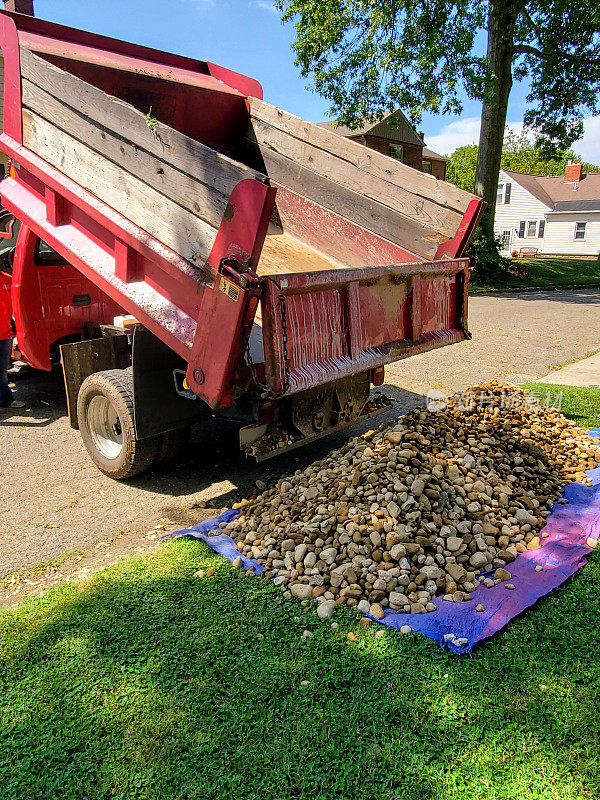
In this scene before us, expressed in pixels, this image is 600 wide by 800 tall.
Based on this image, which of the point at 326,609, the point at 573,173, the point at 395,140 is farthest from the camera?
the point at 573,173

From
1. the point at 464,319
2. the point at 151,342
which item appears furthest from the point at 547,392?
the point at 151,342

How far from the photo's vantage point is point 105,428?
4898 millimetres

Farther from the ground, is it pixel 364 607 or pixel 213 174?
pixel 213 174

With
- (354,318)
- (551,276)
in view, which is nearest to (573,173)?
(551,276)

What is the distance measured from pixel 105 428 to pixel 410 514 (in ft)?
8.70

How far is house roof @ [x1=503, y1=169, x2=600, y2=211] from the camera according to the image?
43406 millimetres

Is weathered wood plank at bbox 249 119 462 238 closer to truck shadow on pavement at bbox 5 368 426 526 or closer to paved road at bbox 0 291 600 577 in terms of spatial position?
truck shadow on pavement at bbox 5 368 426 526

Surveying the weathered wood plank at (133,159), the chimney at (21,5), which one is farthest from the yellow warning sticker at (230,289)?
the chimney at (21,5)

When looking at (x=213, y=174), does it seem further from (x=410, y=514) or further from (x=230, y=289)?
(x=410, y=514)

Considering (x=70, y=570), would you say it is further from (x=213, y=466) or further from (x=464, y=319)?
(x=464, y=319)

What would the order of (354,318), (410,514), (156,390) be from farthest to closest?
(156,390)
(354,318)
(410,514)

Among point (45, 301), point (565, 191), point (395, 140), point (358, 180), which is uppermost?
point (395, 140)

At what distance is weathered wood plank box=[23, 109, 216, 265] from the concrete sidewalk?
18.4ft

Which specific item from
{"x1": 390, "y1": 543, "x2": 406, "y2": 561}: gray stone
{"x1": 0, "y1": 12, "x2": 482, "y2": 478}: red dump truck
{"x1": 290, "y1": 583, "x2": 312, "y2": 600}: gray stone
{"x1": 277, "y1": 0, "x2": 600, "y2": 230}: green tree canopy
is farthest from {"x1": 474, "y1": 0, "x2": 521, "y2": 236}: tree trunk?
{"x1": 290, "y1": 583, "x2": 312, "y2": 600}: gray stone
